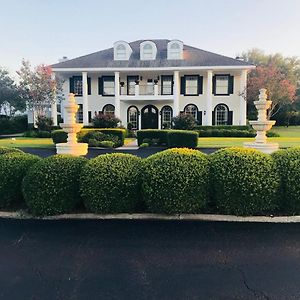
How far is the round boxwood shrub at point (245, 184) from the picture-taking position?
207 inches

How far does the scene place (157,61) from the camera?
3056 cm

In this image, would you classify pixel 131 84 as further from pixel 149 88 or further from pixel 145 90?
pixel 149 88

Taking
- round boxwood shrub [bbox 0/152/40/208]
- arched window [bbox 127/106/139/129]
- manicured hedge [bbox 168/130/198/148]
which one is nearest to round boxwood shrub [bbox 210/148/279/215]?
round boxwood shrub [bbox 0/152/40/208]

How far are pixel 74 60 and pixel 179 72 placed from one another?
10.9m

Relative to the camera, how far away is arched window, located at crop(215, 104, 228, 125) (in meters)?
31.2

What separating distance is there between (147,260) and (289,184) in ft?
9.80

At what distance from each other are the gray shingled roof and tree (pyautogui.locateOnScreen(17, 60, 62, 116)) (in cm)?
154

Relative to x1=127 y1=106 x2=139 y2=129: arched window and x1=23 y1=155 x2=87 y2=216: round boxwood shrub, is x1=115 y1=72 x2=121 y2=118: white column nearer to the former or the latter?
x1=127 y1=106 x2=139 y2=129: arched window

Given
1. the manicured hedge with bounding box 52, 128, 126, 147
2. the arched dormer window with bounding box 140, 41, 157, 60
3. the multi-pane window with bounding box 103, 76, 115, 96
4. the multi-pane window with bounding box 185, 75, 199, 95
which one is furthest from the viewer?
the multi-pane window with bounding box 103, 76, 115, 96

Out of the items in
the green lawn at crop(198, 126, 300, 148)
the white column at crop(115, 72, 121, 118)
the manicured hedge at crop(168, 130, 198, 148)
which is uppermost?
the white column at crop(115, 72, 121, 118)

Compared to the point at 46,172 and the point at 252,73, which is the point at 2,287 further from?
the point at 252,73

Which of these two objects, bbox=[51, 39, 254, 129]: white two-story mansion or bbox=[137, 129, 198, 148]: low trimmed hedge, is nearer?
bbox=[137, 129, 198, 148]: low trimmed hedge

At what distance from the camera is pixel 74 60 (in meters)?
31.6

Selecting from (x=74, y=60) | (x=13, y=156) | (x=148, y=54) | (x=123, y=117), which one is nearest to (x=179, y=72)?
(x=148, y=54)
